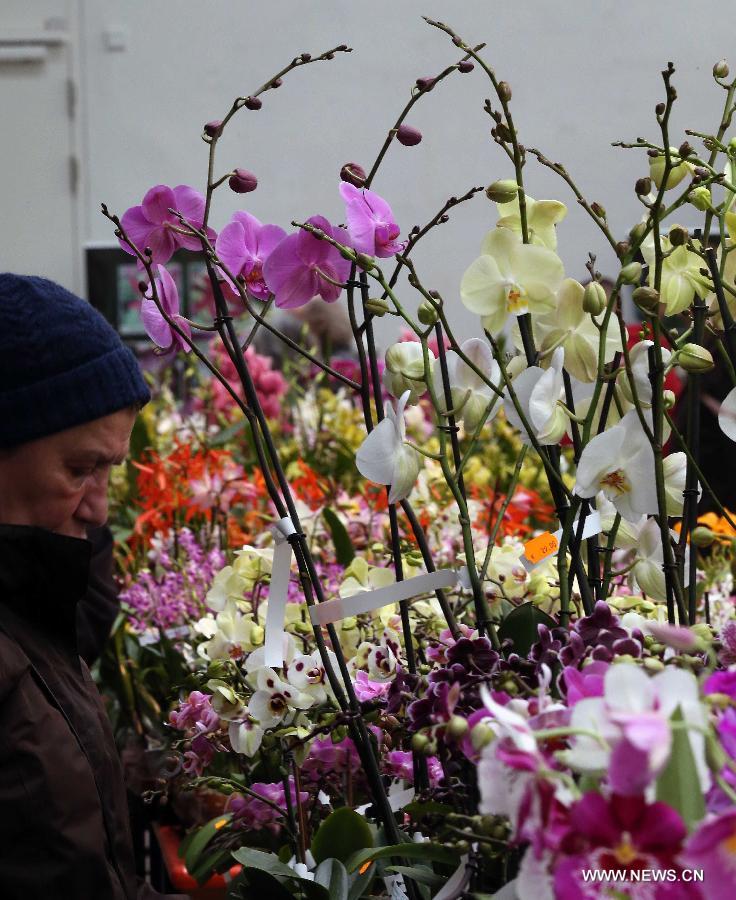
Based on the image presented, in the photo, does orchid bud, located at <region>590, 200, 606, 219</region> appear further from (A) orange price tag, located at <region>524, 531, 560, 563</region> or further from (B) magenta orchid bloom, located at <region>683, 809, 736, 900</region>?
(B) magenta orchid bloom, located at <region>683, 809, 736, 900</region>

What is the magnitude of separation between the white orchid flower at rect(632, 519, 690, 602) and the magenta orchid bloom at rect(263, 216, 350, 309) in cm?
24

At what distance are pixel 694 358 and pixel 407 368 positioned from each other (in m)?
0.16

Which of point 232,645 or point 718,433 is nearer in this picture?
point 232,645

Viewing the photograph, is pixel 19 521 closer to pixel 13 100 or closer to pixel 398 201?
pixel 398 201

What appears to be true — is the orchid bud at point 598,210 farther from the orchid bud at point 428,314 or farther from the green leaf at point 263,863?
the green leaf at point 263,863

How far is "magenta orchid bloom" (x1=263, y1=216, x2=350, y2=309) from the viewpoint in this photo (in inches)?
25.7

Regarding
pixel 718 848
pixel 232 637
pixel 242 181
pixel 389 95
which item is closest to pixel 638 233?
pixel 242 181

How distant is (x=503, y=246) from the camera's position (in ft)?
2.06

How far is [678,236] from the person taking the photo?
59 cm

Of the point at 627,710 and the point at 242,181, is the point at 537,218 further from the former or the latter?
the point at 627,710

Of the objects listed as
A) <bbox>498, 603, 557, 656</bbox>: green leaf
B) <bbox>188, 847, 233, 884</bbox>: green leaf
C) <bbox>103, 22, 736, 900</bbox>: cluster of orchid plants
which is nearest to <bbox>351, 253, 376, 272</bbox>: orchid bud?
<bbox>103, 22, 736, 900</bbox>: cluster of orchid plants

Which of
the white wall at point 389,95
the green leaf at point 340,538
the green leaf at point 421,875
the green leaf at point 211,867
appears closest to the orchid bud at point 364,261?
the green leaf at point 421,875

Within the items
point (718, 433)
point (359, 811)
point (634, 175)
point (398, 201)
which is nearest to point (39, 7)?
point (398, 201)

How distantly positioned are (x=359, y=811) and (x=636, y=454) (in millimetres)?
306
